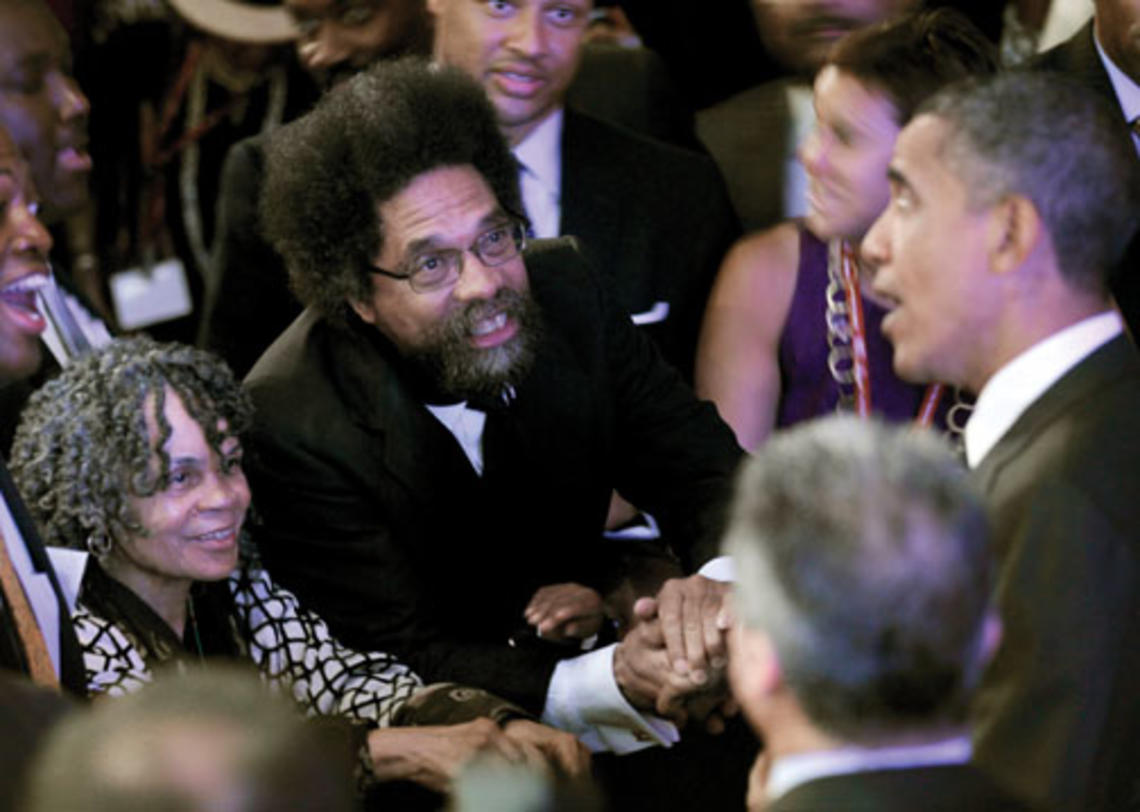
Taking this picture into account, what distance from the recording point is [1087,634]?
6.00ft

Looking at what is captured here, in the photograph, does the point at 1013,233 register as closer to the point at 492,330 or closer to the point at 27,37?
the point at 492,330

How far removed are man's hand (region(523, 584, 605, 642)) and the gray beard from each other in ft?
1.02

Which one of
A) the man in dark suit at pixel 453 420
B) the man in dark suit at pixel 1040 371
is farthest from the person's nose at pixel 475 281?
the man in dark suit at pixel 1040 371

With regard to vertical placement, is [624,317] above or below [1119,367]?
below

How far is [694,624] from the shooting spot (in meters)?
2.55

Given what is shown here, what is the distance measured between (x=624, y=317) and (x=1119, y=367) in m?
1.12

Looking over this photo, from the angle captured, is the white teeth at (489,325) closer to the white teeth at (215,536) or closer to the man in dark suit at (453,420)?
the man in dark suit at (453,420)

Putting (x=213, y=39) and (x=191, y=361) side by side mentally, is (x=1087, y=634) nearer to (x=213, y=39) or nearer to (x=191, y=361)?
(x=191, y=361)

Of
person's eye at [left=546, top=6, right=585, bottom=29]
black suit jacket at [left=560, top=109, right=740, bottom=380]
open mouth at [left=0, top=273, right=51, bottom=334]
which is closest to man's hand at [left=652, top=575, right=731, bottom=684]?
black suit jacket at [left=560, top=109, right=740, bottom=380]

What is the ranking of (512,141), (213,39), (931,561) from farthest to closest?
1. (213,39)
2. (512,141)
3. (931,561)

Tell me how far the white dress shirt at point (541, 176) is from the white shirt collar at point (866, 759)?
2.04m

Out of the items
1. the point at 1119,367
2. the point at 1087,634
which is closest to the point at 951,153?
the point at 1119,367

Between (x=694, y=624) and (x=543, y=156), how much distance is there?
1166mm

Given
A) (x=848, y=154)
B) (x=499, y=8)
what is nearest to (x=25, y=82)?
(x=499, y=8)
